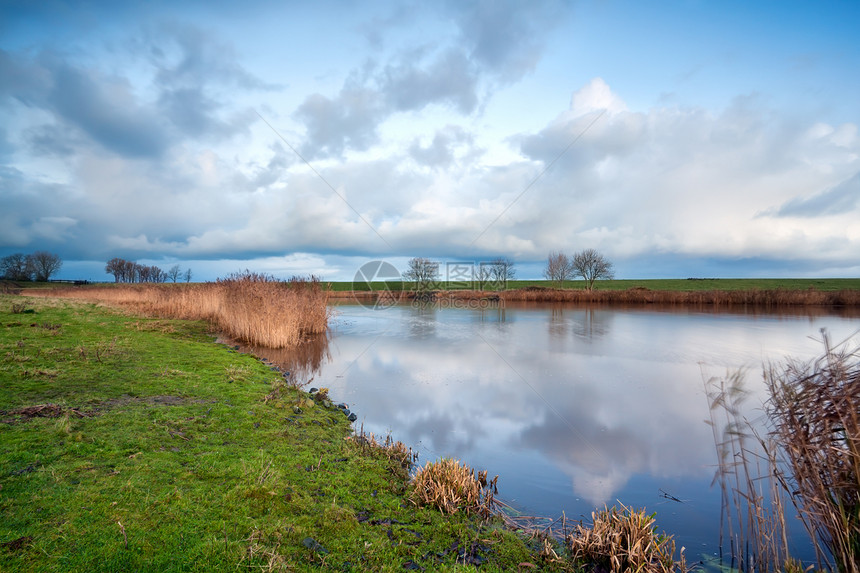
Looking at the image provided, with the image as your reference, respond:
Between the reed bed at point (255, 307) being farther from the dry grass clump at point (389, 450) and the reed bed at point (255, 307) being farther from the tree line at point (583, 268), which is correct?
the tree line at point (583, 268)

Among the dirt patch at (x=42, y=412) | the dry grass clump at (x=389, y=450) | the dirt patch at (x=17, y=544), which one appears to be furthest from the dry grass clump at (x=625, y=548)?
the dirt patch at (x=42, y=412)

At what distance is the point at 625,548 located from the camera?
3289 millimetres

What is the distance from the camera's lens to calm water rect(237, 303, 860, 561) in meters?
4.74

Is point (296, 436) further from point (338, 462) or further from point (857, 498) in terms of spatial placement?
point (857, 498)

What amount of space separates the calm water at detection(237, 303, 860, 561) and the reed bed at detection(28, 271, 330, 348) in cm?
121

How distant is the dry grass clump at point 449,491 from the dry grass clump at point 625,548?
940mm

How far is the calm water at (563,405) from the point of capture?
4744mm

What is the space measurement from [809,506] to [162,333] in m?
16.0

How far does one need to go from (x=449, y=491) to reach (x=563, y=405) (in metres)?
4.78

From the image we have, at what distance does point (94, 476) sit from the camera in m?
3.48

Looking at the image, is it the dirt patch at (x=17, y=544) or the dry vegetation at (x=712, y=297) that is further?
the dry vegetation at (x=712, y=297)

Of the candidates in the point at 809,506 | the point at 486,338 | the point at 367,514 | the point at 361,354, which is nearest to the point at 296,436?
the point at 367,514

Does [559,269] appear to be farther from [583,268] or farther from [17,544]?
[17,544]

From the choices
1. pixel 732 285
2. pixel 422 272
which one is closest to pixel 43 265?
pixel 422 272
